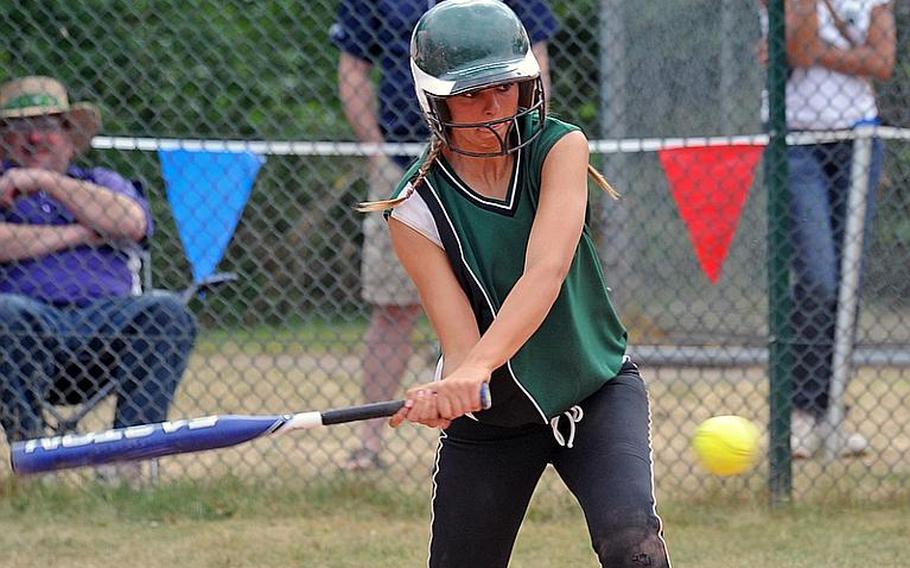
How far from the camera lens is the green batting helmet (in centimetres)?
277

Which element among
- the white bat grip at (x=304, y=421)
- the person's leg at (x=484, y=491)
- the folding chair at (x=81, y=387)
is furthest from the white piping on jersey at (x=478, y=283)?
the folding chair at (x=81, y=387)

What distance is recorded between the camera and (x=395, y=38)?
4.98 m

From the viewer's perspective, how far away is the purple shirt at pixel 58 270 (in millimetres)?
4867

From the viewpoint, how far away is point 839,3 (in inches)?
199

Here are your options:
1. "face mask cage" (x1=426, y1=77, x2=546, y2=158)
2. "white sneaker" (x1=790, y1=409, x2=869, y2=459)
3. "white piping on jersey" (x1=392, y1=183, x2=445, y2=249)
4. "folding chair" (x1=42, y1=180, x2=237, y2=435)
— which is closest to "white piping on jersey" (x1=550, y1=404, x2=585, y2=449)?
"white piping on jersey" (x1=392, y1=183, x2=445, y2=249)

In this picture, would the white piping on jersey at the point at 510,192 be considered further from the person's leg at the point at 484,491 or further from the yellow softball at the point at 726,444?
the yellow softball at the point at 726,444

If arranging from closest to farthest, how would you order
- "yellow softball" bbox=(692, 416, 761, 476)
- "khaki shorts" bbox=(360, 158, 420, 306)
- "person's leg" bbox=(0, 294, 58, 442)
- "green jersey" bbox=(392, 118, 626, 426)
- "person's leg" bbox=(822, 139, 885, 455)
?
1. "green jersey" bbox=(392, 118, 626, 426)
2. "yellow softball" bbox=(692, 416, 761, 476)
3. "person's leg" bbox=(0, 294, 58, 442)
4. "person's leg" bbox=(822, 139, 885, 455)
5. "khaki shorts" bbox=(360, 158, 420, 306)

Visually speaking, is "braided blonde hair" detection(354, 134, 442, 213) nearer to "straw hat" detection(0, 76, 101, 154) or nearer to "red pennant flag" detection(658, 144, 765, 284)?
"red pennant flag" detection(658, 144, 765, 284)

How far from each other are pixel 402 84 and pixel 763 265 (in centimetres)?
196

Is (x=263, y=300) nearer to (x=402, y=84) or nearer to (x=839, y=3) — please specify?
(x=402, y=84)

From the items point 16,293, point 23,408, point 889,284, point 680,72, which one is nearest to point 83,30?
point 16,293

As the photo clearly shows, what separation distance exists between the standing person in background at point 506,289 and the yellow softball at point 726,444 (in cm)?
47

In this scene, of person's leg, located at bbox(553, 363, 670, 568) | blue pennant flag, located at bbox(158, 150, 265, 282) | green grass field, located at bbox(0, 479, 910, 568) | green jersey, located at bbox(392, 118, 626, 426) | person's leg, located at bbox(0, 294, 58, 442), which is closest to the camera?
person's leg, located at bbox(553, 363, 670, 568)

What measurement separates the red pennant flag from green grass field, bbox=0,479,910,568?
0.99 meters
